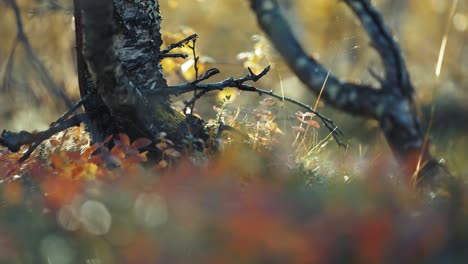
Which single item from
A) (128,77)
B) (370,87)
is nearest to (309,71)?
(370,87)

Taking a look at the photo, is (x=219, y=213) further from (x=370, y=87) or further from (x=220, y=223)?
(x=370, y=87)

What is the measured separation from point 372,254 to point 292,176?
783mm

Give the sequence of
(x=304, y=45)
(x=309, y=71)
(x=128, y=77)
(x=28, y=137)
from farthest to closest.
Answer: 1. (x=304, y=45)
2. (x=309, y=71)
3. (x=28, y=137)
4. (x=128, y=77)

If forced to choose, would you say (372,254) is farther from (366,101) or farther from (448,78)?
(448,78)

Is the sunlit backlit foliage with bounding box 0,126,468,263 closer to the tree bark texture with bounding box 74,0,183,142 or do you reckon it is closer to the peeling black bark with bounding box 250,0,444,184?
the tree bark texture with bounding box 74,0,183,142

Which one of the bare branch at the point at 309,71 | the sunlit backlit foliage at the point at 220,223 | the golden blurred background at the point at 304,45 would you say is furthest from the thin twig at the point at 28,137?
the bare branch at the point at 309,71

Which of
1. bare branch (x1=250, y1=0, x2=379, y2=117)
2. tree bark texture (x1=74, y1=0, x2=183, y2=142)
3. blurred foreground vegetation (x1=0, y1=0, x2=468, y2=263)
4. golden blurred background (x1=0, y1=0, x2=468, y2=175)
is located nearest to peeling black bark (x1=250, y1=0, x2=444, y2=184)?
bare branch (x1=250, y1=0, x2=379, y2=117)

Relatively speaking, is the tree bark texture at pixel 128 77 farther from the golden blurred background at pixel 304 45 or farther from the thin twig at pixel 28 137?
the golden blurred background at pixel 304 45

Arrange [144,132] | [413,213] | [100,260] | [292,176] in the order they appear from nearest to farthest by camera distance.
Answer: [100,260], [413,213], [292,176], [144,132]

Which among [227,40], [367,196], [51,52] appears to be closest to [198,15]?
[227,40]

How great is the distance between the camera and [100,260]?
170cm

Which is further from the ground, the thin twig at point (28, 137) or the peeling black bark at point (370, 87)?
the thin twig at point (28, 137)

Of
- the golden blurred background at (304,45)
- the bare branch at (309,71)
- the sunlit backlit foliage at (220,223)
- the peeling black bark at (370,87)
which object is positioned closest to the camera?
the sunlit backlit foliage at (220,223)

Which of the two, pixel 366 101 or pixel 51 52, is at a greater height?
pixel 51 52
